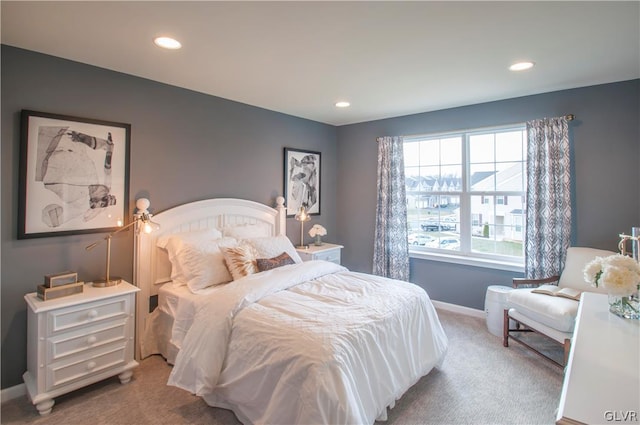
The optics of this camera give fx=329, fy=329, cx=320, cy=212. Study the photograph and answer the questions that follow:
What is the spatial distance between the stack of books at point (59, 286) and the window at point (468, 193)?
375 centimetres

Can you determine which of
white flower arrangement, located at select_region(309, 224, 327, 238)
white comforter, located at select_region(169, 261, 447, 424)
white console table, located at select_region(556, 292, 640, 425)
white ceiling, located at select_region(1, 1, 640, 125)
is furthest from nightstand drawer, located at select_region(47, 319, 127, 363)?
white console table, located at select_region(556, 292, 640, 425)

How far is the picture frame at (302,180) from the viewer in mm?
4398

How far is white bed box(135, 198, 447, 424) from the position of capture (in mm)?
1733

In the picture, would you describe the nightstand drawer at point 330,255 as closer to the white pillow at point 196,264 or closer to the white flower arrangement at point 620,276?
the white pillow at point 196,264

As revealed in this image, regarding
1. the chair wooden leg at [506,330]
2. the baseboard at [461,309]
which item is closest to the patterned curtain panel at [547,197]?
the chair wooden leg at [506,330]

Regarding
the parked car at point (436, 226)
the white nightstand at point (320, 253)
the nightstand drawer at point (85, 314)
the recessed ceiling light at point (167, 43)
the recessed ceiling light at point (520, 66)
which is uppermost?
the recessed ceiling light at point (520, 66)

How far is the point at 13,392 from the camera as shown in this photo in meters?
2.36

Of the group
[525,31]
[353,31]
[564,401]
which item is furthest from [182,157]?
[564,401]

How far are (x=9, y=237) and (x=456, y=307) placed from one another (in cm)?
441

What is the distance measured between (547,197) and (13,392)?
485cm

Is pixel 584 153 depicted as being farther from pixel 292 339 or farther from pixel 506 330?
pixel 292 339

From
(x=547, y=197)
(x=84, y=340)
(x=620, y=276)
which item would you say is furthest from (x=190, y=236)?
(x=547, y=197)

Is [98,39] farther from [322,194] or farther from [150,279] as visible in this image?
[322,194]

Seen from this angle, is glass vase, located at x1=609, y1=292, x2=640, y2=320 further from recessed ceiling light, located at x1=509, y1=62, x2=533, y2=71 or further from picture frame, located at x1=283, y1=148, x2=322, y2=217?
picture frame, located at x1=283, y1=148, x2=322, y2=217
